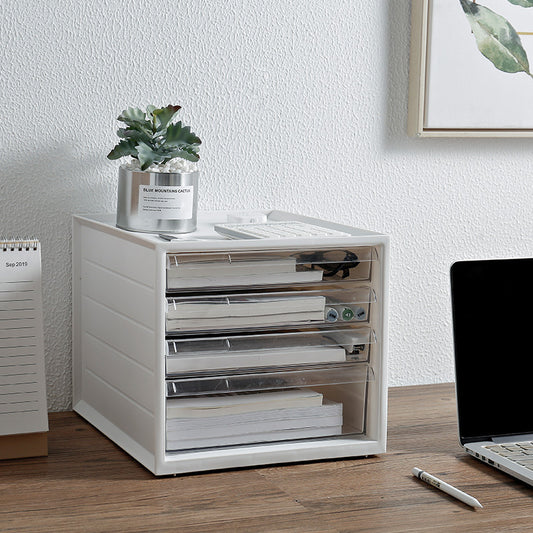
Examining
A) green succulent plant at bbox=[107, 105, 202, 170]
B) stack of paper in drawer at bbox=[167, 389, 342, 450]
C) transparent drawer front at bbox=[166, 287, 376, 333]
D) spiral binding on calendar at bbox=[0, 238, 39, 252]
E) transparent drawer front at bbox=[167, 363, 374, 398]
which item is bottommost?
stack of paper in drawer at bbox=[167, 389, 342, 450]

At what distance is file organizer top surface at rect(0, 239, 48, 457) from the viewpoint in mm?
1071

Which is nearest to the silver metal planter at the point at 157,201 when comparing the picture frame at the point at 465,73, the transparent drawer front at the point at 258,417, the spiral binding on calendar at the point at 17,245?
the spiral binding on calendar at the point at 17,245

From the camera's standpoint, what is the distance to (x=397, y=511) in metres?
0.95

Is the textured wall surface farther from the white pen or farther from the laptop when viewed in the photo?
the white pen

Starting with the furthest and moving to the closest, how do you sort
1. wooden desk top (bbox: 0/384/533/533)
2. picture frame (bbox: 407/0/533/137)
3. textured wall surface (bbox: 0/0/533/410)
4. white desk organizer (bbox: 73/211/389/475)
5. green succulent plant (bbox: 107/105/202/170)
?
picture frame (bbox: 407/0/533/137)
textured wall surface (bbox: 0/0/533/410)
green succulent plant (bbox: 107/105/202/170)
white desk organizer (bbox: 73/211/389/475)
wooden desk top (bbox: 0/384/533/533)

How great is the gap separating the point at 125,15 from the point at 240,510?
72 centimetres

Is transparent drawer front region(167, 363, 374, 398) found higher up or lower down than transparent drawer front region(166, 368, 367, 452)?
higher up

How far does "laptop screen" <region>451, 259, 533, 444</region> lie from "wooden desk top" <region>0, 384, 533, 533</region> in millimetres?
65

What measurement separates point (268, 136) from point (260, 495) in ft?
1.95

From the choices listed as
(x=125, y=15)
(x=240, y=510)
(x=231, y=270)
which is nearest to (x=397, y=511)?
(x=240, y=510)

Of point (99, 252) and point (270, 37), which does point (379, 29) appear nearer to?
point (270, 37)

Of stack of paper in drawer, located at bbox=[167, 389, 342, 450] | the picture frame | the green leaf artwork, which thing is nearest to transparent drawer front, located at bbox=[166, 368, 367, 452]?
stack of paper in drawer, located at bbox=[167, 389, 342, 450]

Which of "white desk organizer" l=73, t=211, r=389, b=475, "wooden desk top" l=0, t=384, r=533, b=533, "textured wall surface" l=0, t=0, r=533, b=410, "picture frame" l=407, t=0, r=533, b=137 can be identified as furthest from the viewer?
"picture frame" l=407, t=0, r=533, b=137

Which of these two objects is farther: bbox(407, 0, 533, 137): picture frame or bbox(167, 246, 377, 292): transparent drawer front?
bbox(407, 0, 533, 137): picture frame
